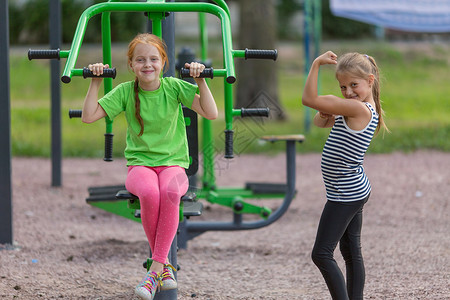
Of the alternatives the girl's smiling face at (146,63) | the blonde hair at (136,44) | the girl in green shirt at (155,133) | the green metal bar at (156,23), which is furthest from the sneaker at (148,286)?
the green metal bar at (156,23)

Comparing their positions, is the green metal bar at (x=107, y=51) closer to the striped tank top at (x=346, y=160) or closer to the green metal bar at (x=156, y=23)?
the green metal bar at (x=156, y=23)

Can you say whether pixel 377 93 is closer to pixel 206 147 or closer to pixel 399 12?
pixel 206 147

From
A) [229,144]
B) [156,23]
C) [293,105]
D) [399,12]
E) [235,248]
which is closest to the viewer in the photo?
[156,23]

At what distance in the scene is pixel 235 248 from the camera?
5.08 metres

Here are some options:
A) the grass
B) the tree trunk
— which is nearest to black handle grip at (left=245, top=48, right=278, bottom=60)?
the grass

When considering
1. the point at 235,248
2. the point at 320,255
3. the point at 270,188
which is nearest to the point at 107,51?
the point at 320,255

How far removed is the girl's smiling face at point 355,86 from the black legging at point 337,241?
45 centimetres

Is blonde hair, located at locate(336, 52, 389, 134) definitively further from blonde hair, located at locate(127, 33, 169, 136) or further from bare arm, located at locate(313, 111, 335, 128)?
blonde hair, located at locate(127, 33, 169, 136)

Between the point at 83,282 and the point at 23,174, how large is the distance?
438 centimetres

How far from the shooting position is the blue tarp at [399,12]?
905 centimetres

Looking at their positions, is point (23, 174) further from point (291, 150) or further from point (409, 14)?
point (409, 14)

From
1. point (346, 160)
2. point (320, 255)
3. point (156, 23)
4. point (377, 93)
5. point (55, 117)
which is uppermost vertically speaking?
point (156, 23)

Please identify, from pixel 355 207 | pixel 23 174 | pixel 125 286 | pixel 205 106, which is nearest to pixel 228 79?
pixel 205 106

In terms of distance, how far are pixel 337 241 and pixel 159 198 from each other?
789mm
